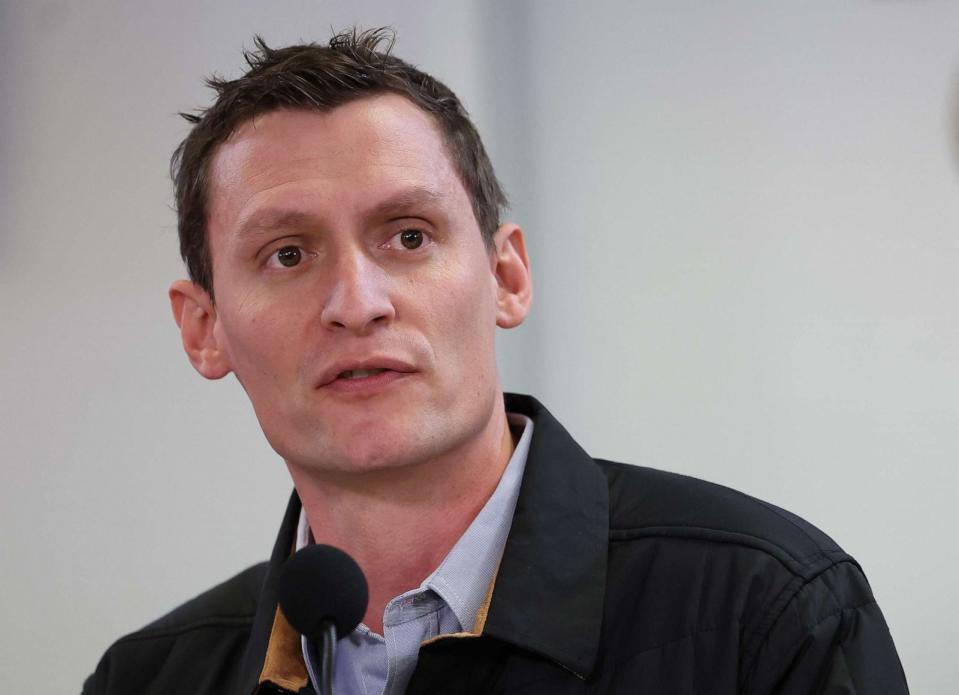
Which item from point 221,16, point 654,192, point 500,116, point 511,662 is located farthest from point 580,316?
point 511,662

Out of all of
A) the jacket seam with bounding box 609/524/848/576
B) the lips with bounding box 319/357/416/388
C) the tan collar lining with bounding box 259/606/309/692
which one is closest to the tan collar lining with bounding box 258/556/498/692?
the tan collar lining with bounding box 259/606/309/692

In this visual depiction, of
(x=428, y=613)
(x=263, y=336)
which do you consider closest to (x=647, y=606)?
(x=428, y=613)

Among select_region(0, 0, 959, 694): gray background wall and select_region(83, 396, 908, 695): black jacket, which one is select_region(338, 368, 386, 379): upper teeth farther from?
select_region(0, 0, 959, 694): gray background wall

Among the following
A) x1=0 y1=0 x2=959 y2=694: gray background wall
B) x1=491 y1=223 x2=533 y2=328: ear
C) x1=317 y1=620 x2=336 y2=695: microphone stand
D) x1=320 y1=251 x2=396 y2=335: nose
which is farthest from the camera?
x1=0 y1=0 x2=959 y2=694: gray background wall

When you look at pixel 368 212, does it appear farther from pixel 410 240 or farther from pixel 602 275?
pixel 602 275

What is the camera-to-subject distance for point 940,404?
208cm

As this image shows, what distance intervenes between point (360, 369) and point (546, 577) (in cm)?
31

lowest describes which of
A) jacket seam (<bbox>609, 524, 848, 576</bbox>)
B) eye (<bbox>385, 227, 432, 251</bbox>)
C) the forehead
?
jacket seam (<bbox>609, 524, 848, 576</bbox>)

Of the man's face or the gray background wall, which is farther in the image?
the gray background wall

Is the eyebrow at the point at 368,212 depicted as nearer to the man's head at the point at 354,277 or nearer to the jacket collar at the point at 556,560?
the man's head at the point at 354,277

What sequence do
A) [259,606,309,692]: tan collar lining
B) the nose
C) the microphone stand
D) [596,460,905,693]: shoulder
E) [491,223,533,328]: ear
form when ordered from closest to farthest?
the microphone stand
[596,460,905,693]: shoulder
the nose
[259,606,309,692]: tan collar lining
[491,223,533,328]: ear

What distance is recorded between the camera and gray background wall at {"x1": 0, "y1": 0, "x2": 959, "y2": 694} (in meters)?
2.12

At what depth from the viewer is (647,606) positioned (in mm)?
1349

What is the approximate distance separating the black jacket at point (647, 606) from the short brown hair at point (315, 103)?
13.9 inches
